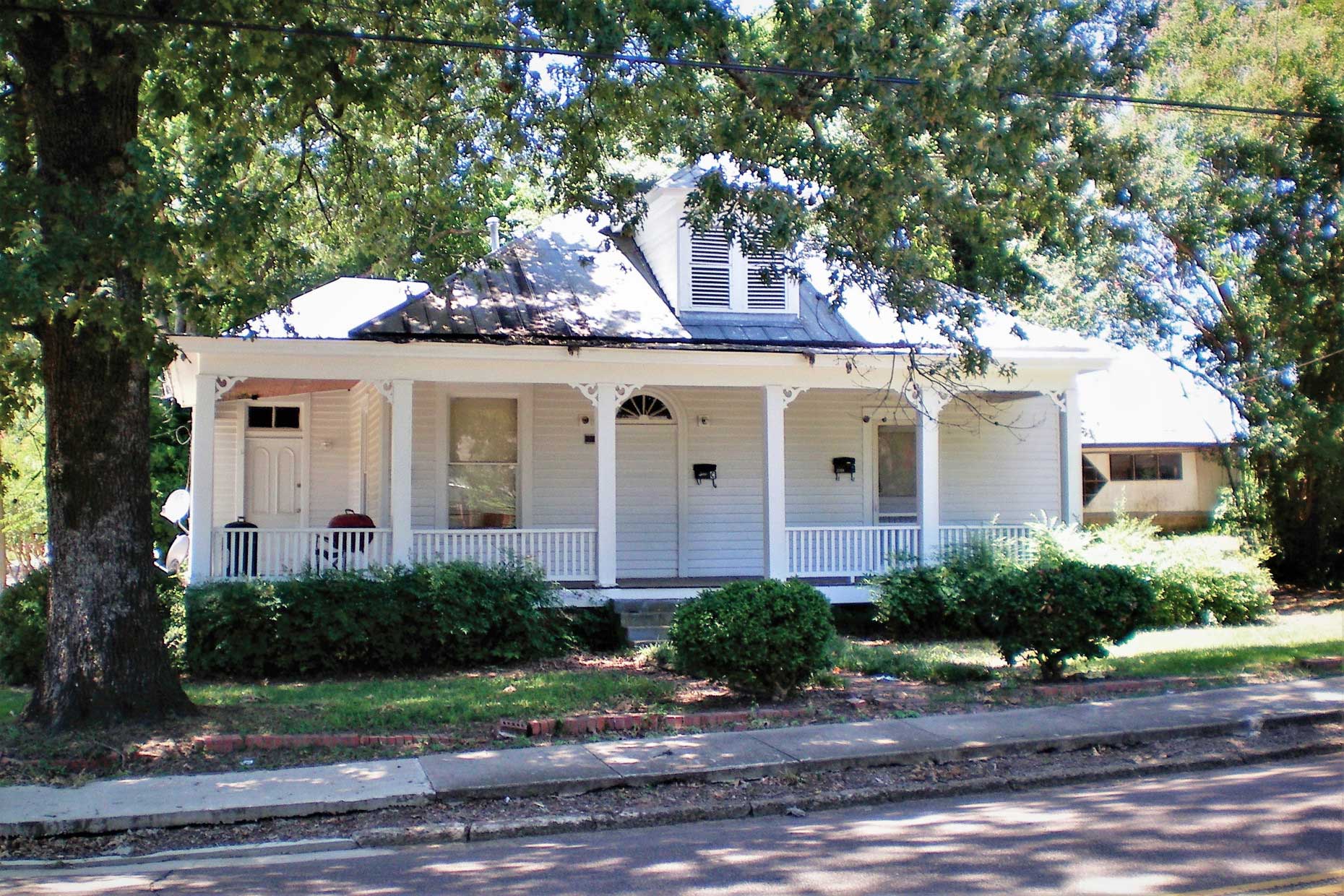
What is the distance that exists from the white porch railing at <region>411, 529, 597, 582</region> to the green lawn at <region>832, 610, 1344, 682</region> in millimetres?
3562

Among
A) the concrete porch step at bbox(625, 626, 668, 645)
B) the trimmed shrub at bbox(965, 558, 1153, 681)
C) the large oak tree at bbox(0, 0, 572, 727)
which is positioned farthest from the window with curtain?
the trimmed shrub at bbox(965, 558, 1153, 681)

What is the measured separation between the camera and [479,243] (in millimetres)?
19625

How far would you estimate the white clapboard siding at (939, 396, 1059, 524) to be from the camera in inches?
748

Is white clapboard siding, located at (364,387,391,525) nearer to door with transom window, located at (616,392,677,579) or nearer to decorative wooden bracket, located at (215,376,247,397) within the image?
decorative wooden bracket, located at (215,376,247,397)

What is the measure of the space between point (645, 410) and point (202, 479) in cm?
659

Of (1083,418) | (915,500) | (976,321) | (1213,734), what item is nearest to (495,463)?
(915,500)

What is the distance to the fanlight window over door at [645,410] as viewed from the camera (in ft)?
58.2

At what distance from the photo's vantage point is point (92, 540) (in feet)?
30.9

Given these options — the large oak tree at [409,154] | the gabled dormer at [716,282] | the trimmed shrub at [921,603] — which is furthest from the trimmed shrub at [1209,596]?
the gabled dormer at [716,282]

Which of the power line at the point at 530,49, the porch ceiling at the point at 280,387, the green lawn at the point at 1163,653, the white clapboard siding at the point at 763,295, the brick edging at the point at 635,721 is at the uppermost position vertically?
the power line at the point at 530,49

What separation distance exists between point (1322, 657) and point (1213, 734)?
410 cm

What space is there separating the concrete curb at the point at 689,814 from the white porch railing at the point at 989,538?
7286mm

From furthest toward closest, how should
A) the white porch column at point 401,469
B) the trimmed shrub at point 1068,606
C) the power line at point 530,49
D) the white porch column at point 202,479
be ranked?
the white porch column at point 401,469 → the white porch column at point 202,479 → the trimmed shrub at point 1068,606 → the power line at point 530,49

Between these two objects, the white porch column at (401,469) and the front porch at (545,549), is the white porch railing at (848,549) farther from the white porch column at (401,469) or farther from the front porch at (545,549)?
the white porch column at (401,469)
